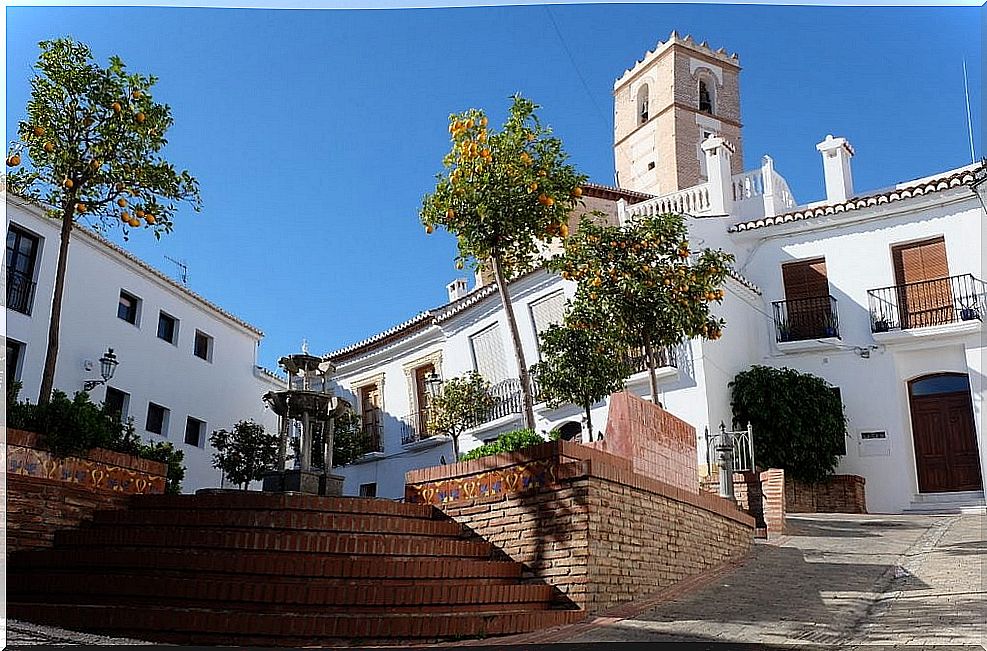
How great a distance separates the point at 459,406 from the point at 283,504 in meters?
8.68

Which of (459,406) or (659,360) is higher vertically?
(659,360)

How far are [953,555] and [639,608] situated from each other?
121 inches

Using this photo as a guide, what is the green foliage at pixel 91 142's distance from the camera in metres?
6.00

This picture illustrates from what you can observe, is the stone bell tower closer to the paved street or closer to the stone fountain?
the paved street

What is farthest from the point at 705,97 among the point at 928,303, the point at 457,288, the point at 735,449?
the point at 735,449

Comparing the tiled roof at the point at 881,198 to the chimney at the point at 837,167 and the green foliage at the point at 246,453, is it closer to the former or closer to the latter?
the chimney at the point at 837,167

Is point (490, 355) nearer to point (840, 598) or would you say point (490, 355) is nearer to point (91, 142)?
point (91, 142)

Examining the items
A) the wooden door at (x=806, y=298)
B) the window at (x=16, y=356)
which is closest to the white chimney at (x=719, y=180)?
the wooden door at (x=806, y=298)

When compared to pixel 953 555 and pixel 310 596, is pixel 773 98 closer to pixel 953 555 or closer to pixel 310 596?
pixel 953 555

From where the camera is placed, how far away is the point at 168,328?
1438 centimetres

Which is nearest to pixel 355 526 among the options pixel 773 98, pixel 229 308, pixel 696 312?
pixel 696 312

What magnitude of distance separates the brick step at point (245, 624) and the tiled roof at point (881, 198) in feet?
33.1

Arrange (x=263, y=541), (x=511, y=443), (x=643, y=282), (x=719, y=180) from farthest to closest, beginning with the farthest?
(x=719, y=180) → (x=643, y=282) → (x=511, y=443) → (x=263, y=541)

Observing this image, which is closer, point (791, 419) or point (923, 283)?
point (791, 419)
